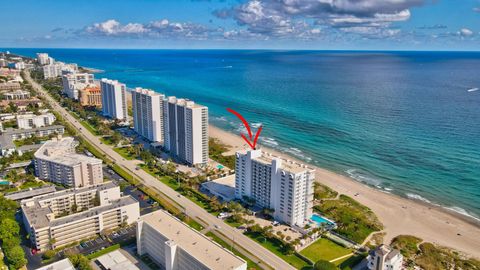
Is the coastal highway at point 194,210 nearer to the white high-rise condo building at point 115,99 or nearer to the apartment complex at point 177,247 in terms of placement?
the apartment complex at point 177,247

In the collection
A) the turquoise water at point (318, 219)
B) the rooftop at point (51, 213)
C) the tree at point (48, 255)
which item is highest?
the rooftop at point (51, 213)

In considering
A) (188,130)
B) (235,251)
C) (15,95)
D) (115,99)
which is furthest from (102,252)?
(15,95)

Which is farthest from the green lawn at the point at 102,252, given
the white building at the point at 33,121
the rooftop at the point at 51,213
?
the white building at the point at 33,121

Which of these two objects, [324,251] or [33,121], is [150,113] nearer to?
[33,121]

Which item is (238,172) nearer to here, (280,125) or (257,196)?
(257,196)

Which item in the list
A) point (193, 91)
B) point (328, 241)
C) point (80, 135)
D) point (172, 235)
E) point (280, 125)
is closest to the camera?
point (172, 235)

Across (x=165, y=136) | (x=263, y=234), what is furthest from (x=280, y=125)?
(x=263, y=234)
